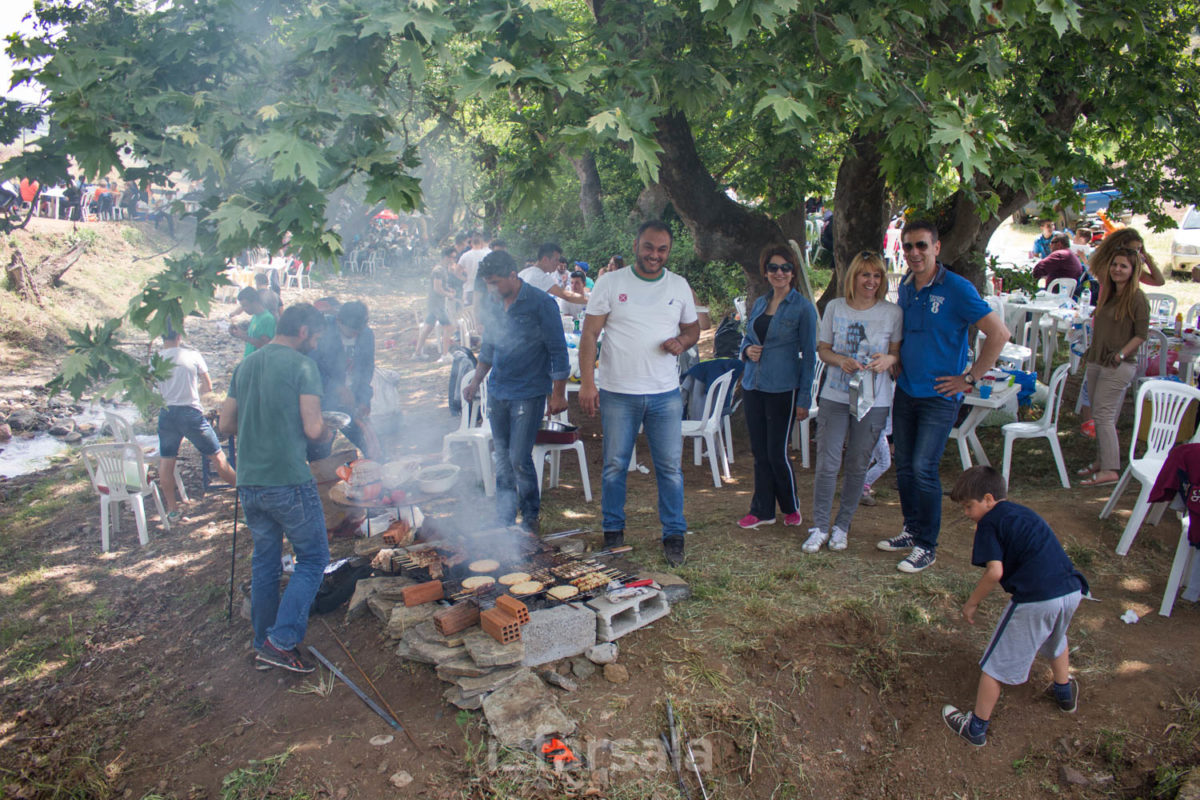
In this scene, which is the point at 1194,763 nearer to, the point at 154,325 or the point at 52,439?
the point at 154,325

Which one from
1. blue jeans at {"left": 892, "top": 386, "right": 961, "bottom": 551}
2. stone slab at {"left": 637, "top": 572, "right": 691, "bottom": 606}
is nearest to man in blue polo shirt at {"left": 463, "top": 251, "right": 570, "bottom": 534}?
stone slab at {"left": 637, "top": 572, "right": 691, "bottom": 606}

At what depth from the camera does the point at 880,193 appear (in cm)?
702

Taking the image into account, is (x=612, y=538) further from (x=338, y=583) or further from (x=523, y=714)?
(x=338, y=583)

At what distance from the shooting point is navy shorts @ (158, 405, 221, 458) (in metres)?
6.49

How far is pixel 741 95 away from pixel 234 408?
3395 mm

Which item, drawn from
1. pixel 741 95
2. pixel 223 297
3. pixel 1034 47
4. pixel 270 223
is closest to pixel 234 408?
pixel 270 223

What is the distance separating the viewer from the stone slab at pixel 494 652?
12.1 ft

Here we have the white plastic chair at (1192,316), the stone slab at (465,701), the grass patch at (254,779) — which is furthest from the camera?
the white plastic chair at (1192,316)

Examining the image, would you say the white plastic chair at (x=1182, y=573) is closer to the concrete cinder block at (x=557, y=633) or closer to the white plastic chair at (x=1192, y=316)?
the concrete cinder block at (x=557, y=633)

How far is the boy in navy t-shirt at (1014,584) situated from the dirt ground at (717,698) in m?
0.35

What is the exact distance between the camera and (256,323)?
658 cm

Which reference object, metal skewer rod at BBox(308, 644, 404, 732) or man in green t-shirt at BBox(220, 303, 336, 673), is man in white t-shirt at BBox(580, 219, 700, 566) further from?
metal skewer rod at BBox(308, 644, 404, 732)

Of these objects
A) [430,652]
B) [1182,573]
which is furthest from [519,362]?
[1182,573]

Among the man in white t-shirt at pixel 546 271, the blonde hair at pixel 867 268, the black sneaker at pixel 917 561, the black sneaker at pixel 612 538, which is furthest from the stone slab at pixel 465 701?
the man in white t-shirt at pixel 546 271
